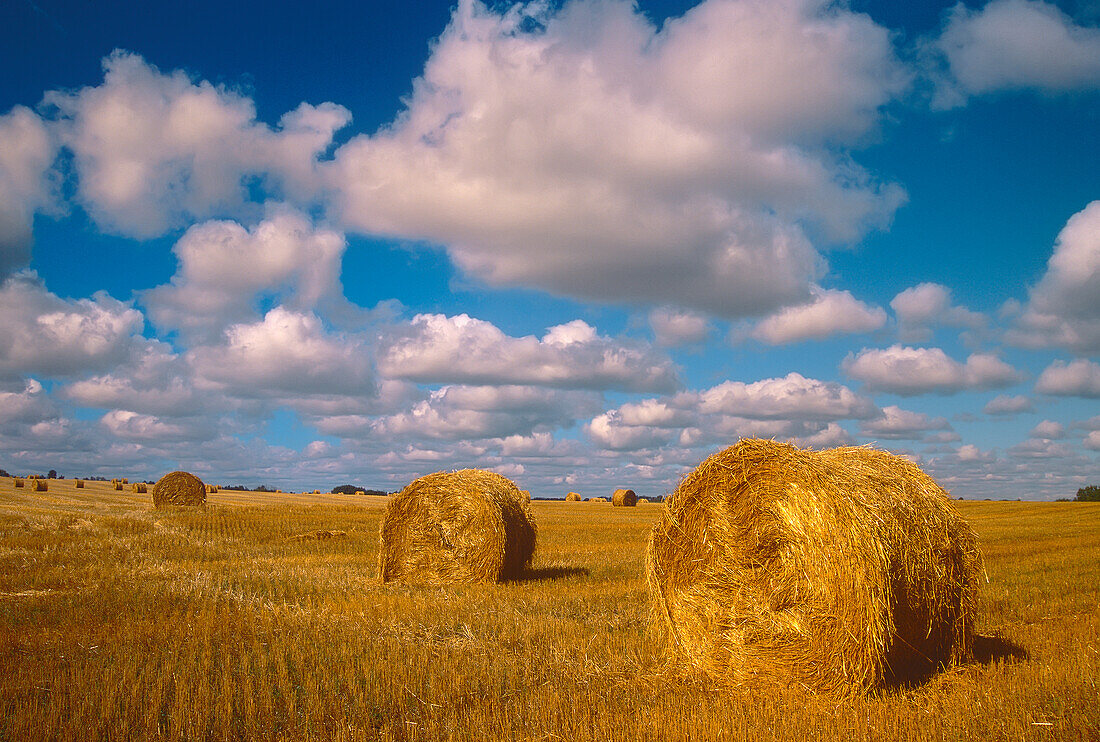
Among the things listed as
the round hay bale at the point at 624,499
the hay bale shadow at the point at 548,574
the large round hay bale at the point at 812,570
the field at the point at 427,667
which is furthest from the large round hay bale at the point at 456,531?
the round hay bale at the point at 624,499

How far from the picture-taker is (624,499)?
159ft

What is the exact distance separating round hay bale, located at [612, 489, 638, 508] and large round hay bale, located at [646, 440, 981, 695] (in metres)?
41.1

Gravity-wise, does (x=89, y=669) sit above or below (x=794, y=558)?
below

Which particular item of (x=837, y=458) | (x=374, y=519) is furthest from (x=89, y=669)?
(x=374, y=519)

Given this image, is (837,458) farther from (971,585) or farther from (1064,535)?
(1064,535)

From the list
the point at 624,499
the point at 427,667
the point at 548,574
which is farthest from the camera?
the point at 624,499

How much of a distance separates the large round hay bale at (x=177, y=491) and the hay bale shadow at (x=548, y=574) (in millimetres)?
23917

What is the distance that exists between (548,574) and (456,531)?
199 cm

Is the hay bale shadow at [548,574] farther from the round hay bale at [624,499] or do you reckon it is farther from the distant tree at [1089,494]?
the distant tree at [1089,494]

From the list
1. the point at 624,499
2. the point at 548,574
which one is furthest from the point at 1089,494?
the point at 548,574

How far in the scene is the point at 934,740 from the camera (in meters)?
4.69

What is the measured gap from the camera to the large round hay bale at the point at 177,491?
31872mm

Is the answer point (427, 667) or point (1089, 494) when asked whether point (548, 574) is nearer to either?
point (427, 667)

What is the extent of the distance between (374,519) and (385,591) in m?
17.8
